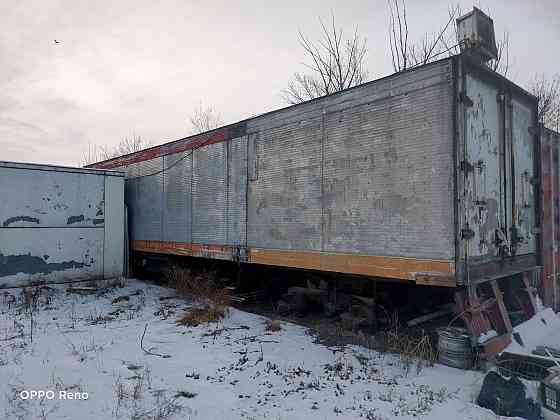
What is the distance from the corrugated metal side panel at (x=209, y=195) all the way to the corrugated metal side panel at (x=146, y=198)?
1.60 meters

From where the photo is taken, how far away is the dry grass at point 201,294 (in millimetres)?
6418

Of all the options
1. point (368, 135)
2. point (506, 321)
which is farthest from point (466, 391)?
point (368, 135)

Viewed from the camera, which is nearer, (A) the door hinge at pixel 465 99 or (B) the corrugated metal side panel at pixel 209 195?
(A) the door hinge at pixel 465 99

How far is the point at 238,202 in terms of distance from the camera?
7.23 metres

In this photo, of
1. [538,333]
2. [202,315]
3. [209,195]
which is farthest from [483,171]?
[209,195]

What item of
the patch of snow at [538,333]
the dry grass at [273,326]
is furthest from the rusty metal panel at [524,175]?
the dry grass at [273,326]

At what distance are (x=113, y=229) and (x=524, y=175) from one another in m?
8.83

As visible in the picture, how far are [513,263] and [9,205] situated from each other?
949 cm

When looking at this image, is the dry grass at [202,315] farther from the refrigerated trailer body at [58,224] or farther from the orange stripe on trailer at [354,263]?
the refrigerated trailer body at [58,224]

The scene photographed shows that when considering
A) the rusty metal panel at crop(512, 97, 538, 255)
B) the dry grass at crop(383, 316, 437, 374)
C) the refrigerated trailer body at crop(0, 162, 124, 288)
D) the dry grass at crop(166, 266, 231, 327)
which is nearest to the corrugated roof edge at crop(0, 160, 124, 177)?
the refrigerated trailer body at crop(0, 162, 124, 288)

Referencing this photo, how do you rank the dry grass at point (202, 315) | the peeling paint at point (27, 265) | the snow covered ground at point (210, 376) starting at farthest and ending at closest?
the peeling paint at point (27, 265)
the dry grass at point (202, 315)
the snow covered ground at point (210, 376)

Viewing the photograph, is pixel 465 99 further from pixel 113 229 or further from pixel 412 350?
pixel 113 229

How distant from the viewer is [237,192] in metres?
7.29

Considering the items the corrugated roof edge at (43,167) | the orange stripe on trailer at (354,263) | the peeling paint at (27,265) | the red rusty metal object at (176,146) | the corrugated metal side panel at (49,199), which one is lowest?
the peeling paint at (27,265)
